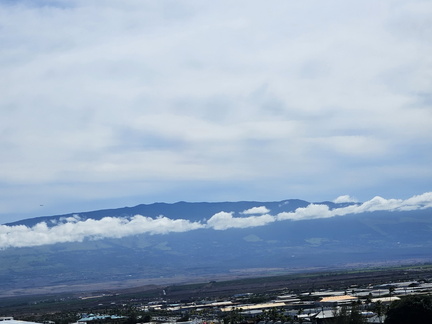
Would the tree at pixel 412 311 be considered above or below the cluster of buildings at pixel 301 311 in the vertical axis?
above

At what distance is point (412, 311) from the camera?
177 feet

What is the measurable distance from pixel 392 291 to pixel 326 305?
44.0 feet

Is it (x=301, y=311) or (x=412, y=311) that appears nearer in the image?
(x=412, y=311)

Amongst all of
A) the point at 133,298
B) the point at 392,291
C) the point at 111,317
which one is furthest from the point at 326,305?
the point at 133,298

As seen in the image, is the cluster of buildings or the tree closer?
the tree

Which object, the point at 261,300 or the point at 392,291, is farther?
the point at 261,300

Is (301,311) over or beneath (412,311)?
beneath

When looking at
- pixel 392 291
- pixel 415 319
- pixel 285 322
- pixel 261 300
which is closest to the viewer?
pixel 415 319

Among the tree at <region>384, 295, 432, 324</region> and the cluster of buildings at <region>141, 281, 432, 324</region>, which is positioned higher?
the tree at <region>384, 295, 432, 324</region>

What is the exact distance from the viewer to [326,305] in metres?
84.8

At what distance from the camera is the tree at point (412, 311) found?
53625mm

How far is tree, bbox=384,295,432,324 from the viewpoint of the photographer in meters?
53.6

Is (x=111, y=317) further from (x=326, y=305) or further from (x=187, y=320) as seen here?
(x=326, y=305)

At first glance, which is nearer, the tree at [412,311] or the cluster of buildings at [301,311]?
the tree at [412,311]
